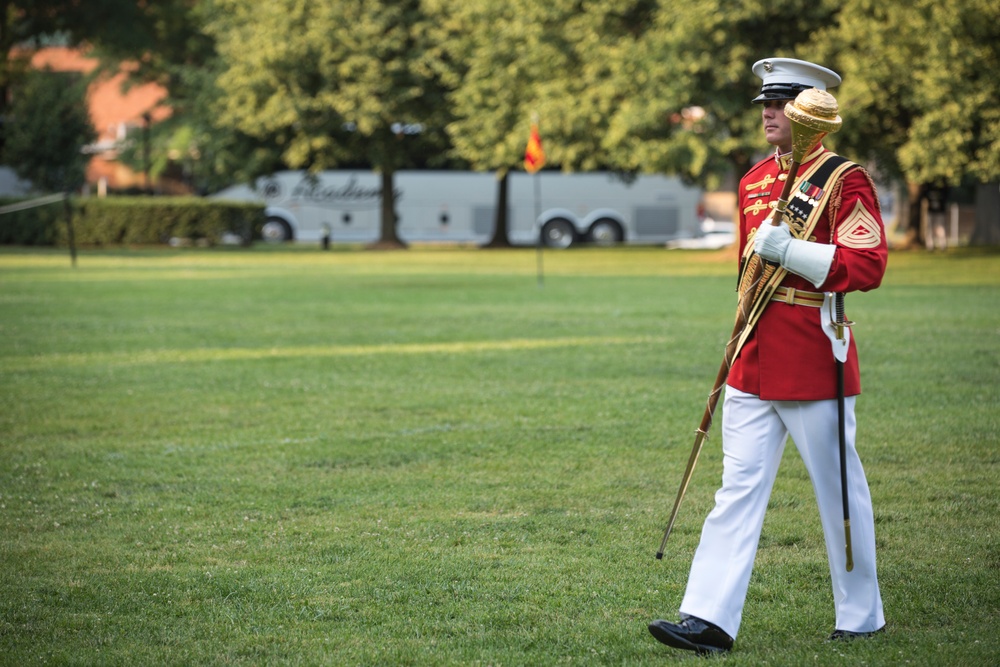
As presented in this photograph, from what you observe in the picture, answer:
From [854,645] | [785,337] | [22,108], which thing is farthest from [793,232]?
[22,108]

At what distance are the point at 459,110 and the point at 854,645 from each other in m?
37.2

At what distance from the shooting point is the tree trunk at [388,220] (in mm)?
47938

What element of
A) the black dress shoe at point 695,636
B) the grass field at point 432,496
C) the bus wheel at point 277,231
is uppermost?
the bus wheel at point 277,231

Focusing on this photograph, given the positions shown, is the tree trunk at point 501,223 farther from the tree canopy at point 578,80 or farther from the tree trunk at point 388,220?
the tree trunk at point 388,220

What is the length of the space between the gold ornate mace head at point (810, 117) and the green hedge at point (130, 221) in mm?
40905

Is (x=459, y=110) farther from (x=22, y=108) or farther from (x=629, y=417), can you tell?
(x=629, y=417)

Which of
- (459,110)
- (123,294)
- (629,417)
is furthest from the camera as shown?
(459,110)

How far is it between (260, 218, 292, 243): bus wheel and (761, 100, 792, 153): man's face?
162ft

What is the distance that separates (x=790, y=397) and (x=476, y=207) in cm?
5057

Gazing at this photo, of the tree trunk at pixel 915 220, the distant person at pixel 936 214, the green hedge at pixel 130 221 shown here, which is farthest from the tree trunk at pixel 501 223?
the distant person at pixel 936 214

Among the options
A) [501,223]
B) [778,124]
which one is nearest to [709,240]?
[501,223]

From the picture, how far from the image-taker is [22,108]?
47.2m

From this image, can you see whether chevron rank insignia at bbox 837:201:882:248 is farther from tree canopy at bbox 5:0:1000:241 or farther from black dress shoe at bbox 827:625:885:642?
tree canopy at bbox 5:0:1000:241

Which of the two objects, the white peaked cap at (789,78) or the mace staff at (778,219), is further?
the white peaked cap at (789,78)
